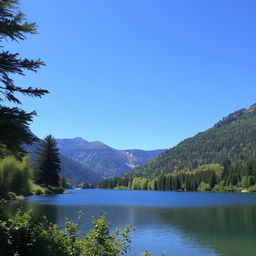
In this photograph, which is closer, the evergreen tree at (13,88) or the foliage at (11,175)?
the evergreen tree at (13,88)

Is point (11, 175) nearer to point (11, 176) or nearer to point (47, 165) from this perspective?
point (11, 176)

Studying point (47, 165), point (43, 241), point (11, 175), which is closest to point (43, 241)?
point (43, 241)

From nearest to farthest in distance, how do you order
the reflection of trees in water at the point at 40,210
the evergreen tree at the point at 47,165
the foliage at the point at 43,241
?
the foliage at the point at 43,241, the reflection of trees in water at the point at 40,210, the evergreen tree at the point at 47,165

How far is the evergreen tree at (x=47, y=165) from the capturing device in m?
136

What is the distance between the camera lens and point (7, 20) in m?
14.8

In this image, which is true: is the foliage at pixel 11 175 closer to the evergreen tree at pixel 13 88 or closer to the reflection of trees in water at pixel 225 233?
the reflection of trees in water at pixel 225 233

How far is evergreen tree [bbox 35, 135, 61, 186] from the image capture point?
13562 cm

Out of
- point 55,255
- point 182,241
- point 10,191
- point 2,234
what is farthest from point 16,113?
point 10,191

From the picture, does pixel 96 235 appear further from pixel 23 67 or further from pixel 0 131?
pixel 23 67

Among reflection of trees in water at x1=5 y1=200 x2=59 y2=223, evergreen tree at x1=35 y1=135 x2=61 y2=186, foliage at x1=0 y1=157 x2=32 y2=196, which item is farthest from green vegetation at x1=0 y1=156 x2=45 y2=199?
evergreen tree at x1=35 y1=135 x2=61 y2=186

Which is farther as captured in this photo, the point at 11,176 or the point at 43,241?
the point at 11,176

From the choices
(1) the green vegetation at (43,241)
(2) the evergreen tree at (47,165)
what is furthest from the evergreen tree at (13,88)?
(2) the evergreen tree at (47,165)

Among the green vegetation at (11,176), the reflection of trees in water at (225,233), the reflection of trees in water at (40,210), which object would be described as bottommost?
the reflection of trees in water at (225,233)

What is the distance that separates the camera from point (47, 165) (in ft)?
449
